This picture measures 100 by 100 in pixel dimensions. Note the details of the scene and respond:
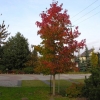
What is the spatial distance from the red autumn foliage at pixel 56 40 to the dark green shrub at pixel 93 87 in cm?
174

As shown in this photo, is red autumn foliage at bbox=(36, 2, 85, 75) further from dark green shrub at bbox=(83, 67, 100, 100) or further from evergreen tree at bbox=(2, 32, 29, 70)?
evergreen tree at bbox=(2, 32, 29, 70)

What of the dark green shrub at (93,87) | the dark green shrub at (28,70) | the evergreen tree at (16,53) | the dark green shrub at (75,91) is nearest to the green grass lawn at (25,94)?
the dark green shrub at (75,91)

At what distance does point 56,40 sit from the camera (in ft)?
46.9

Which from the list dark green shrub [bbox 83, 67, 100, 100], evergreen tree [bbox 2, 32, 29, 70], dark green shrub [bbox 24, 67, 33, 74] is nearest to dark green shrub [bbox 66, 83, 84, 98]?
dark green shrub [bbox 83, 67, 100, 100]

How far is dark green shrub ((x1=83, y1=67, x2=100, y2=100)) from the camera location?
11656mm

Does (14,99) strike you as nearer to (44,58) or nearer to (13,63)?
(44,58)

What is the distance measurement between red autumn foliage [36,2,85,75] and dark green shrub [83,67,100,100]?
5.71 feet

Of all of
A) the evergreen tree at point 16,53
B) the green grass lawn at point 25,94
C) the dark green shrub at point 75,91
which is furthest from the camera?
the evergreen tree at point 16,53

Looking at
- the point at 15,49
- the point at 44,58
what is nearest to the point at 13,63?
the point at 15,49

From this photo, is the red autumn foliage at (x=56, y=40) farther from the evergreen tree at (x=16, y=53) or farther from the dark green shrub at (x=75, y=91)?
the evergreen tree at (x=16, y=53)

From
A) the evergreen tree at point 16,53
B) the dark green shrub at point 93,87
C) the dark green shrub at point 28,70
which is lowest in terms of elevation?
the dark green shrub at point 93,87

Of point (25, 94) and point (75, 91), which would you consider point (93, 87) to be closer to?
point (75, 91)

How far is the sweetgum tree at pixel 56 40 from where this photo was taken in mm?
13992

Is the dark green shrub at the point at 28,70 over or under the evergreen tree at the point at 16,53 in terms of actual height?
under
